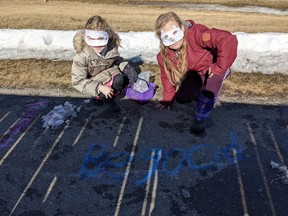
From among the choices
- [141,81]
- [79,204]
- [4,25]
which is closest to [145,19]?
[4,25]

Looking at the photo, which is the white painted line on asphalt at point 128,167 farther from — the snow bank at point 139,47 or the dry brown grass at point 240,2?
the dry brown grass at point 240,2

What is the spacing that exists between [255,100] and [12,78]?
3.89 m

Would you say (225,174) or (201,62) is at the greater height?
(201,62)

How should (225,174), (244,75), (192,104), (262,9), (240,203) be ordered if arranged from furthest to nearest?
(262,9), (244,75), (192,104), (225,174), (240,203)

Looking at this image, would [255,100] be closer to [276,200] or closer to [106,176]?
[276,200]

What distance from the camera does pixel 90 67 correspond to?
428cm

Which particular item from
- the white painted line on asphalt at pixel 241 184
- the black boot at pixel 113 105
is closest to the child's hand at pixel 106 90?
the black boot at pixel 113 105

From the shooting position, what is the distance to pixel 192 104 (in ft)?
15.2

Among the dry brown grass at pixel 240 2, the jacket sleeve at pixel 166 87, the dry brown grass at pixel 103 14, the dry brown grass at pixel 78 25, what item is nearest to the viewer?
the jacket sleeve at pixel 166 87

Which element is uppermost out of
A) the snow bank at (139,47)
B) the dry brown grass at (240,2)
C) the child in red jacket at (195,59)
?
the child in red jacket at (195,59)

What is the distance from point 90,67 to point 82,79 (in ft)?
0.71

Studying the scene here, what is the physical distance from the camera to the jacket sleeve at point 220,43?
3.71 metres

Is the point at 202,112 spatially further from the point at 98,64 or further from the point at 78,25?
the point at 78,25

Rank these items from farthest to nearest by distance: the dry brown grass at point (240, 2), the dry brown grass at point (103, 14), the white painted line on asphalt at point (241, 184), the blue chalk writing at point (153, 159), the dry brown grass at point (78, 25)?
the dry brown grass at point (240, 2) < the dry brown grass at point (103, 14) < the dry brown grass at point (78, 25) < the blue chalk writing at point (153, 159) < the white painted line on asphalt at point (241, 184)
